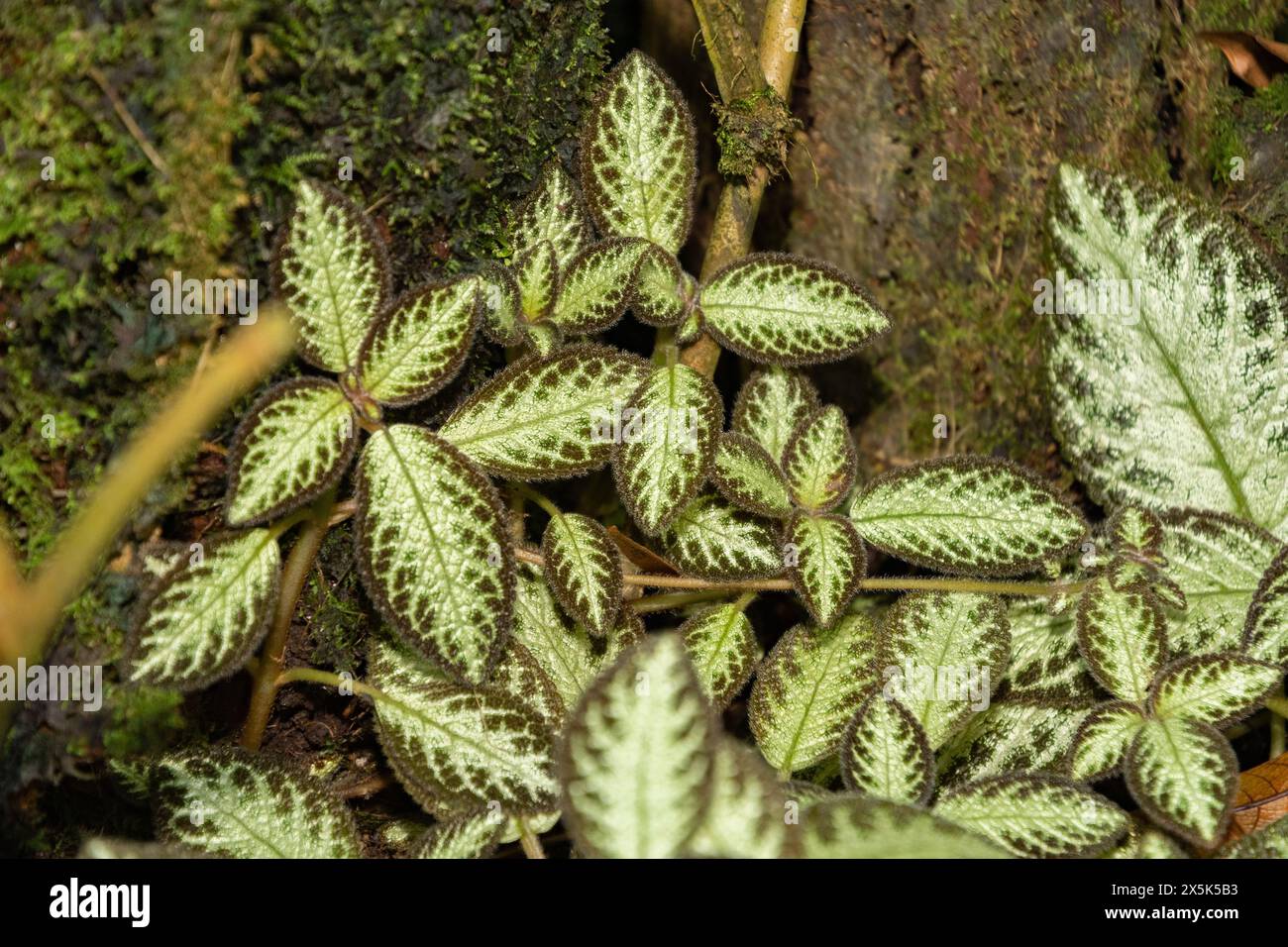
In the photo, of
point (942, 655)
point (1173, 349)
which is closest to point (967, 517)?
point (942, 655)

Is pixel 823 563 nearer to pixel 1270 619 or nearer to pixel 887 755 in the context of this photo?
pixel 887 755

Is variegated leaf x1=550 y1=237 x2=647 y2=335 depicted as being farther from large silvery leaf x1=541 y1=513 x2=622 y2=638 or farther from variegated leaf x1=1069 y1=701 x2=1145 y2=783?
variegated leaf x1=1069 y1=701 x2=1145 y2=783

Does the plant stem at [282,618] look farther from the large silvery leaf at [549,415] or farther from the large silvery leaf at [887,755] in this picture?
the large silvery leaf at [887,755]
